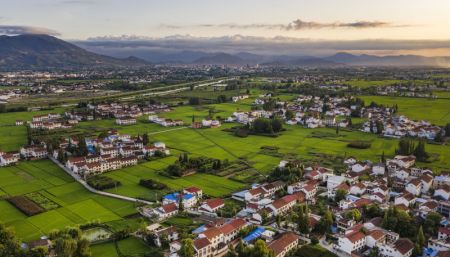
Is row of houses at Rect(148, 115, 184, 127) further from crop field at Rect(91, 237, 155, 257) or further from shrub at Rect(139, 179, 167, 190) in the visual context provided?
crop field at Rect(91, 237, 155, 257)

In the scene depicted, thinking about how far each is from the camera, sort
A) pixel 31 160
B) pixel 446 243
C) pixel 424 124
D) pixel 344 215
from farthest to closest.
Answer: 1. pixel 424 124
2. pixel 31 160
3. pixel 344 215
4. pixel 446 243

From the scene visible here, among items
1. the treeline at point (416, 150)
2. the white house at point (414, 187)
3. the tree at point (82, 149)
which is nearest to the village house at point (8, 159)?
the tree at point (82, 149)

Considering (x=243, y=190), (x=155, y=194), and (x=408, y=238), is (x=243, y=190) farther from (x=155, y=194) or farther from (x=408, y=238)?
(x=408, y=238)

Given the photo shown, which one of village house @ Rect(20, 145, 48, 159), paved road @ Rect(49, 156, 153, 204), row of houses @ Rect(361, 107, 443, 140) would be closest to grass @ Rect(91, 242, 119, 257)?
paved road @ Rect(49, 156, 153, 204)

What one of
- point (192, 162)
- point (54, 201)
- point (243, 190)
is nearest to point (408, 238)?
point (243, 190)

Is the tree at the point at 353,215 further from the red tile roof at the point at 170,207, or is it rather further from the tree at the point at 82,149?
the tree at the point at 82,149

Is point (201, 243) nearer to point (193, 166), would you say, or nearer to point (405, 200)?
point (405, 200)
